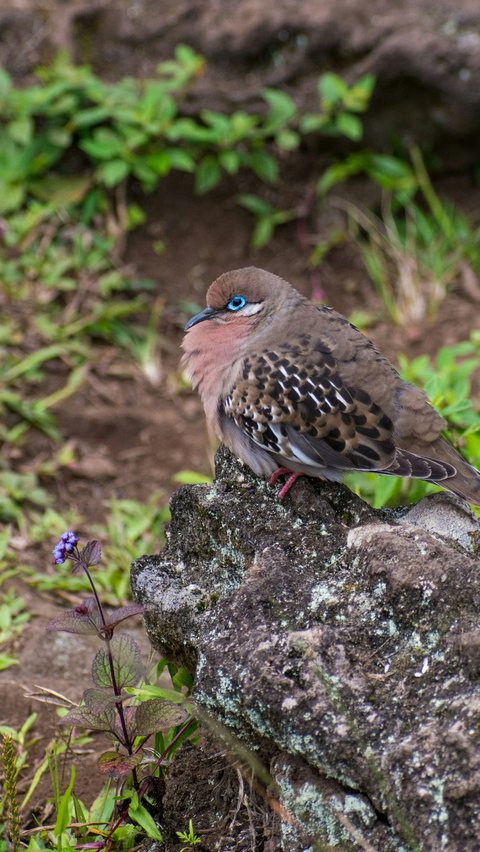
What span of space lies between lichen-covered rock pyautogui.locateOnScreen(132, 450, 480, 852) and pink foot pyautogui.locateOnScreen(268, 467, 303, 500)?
149 millimetres

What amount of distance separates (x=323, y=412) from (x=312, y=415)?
0.05 metres

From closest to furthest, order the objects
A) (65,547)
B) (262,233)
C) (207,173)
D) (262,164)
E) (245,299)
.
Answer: (65,547) < (245,299) < (207,173) < (262,164) < (262,233)

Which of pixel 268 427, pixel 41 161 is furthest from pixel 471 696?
pixel 41 161

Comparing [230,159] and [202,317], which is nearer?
[202,317]

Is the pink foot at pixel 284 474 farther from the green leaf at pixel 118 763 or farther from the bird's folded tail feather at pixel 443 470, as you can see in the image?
the green leaf at pixel 118 763

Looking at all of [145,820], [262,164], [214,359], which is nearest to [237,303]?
[214,359]

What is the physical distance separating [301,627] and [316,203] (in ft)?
17.2

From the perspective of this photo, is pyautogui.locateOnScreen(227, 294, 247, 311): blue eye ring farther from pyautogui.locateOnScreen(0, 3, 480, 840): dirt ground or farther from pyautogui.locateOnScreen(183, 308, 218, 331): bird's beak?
pyautogui.locateOnScreen(0, 3, 480, 840): dirt ground

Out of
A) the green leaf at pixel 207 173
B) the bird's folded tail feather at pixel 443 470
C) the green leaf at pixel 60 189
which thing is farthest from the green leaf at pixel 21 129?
the bird's folded tail feather at pixel 443 470

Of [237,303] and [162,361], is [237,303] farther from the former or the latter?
[162,361]

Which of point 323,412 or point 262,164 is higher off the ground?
point 262,164

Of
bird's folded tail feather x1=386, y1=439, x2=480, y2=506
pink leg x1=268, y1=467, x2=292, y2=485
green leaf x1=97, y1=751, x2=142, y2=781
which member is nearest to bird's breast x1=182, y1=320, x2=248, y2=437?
pink leg x1=268, y1=467, x2=292, y2=485

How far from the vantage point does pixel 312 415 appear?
400 centimetres

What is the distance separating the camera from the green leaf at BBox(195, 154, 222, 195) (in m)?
7.33
